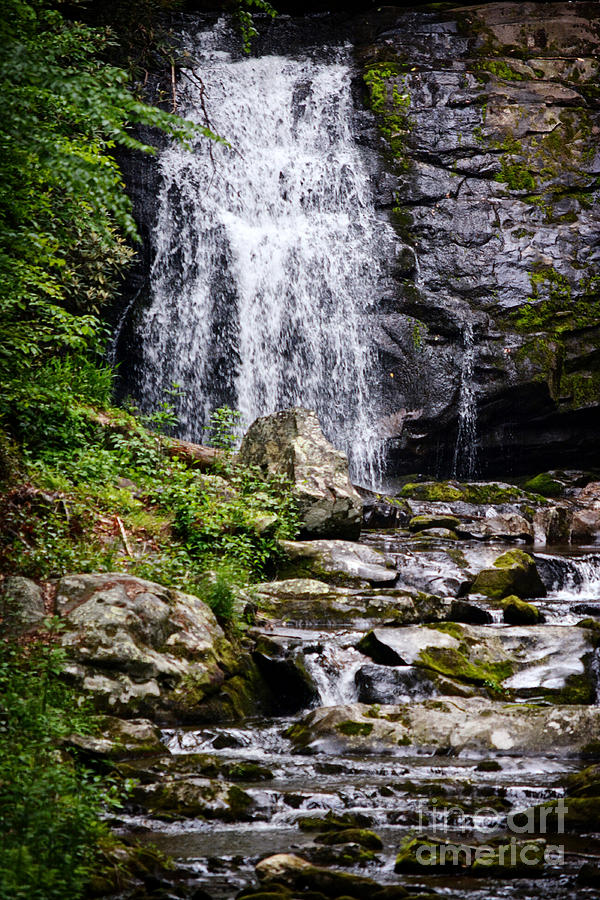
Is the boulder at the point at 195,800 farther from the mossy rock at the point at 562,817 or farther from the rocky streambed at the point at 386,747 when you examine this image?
the mossy rock at the point at 562,817

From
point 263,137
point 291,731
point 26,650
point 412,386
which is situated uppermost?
point 263,137

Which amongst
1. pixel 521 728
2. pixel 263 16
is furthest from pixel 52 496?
pixel 263 16

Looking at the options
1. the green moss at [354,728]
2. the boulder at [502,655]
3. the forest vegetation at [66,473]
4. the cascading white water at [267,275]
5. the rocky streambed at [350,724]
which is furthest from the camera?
the cascading white water at [267,275]

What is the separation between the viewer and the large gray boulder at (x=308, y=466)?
11.2m

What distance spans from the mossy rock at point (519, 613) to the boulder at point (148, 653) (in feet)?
9.91

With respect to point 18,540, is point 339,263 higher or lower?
higher

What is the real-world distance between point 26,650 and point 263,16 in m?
20.6

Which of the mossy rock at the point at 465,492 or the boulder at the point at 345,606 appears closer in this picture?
the boulder at the point at 345,606

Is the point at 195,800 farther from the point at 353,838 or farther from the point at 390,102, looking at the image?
the point at 390,102

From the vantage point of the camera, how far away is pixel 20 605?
20.8 ft

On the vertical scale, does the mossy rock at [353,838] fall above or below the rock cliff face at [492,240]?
below

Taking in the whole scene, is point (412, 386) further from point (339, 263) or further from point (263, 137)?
point (263, 137)

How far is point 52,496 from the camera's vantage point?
8.34 m

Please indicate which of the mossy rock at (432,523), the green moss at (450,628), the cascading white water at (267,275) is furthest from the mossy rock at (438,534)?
the cascading white water at (267,275)
